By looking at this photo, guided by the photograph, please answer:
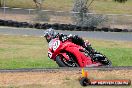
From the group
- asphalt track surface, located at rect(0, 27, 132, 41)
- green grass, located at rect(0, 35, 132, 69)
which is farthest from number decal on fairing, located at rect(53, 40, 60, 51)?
asphalt track surface, located at rect(0, 27, 132, 41)

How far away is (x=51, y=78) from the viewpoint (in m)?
8.77

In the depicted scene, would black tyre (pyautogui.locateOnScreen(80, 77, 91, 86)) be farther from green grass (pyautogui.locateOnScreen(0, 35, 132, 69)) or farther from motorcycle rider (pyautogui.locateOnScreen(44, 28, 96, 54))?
green grass (pyautogui.locateOnScreen(0, 35, 132, 69))

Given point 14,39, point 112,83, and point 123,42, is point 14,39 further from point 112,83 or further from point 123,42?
point 112,83

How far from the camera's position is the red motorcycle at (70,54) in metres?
12.2

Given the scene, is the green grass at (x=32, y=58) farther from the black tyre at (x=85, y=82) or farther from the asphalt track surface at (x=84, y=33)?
the black tyre at (x=85, y=82)

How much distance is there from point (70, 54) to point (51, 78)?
3.67 m

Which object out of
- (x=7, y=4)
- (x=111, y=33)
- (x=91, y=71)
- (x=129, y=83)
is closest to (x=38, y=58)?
(x=91, y=71)

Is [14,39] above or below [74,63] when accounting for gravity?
below

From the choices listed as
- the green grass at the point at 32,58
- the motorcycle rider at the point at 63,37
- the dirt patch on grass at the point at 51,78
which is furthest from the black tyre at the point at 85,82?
the green grass at the point at 32,58

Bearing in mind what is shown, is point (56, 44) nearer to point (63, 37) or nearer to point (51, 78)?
point (63, 37)

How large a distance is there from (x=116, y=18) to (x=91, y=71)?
1112 inches

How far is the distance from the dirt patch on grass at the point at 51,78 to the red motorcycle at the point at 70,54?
9.05 feet

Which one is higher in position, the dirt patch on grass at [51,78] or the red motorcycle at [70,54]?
the dirt patch on grass at [51,78]

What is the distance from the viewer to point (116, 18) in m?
37.3
